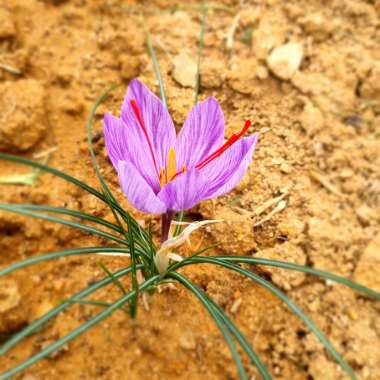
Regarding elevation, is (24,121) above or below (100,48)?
below

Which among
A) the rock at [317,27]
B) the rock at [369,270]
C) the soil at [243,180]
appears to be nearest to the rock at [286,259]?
the soil at [243,180]

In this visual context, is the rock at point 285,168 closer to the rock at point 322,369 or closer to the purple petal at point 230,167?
the purple petal at point 230,167

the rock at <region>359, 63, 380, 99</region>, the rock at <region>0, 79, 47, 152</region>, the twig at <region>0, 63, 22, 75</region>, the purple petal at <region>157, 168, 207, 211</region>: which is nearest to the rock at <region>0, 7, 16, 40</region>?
the twig at <region>0, 63, 22, 75</region>

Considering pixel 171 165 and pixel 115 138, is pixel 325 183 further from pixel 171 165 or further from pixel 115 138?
pixel 115 138

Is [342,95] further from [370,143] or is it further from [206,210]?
[206,210]

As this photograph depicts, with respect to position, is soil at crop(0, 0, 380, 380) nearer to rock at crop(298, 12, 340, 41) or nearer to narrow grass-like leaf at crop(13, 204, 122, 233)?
rock at crop(298, 12, 340, 41)

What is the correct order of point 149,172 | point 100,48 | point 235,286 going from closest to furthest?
point 149,172
point 235,286
point 100,48

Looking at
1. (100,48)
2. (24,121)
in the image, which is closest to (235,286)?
(24,121)
